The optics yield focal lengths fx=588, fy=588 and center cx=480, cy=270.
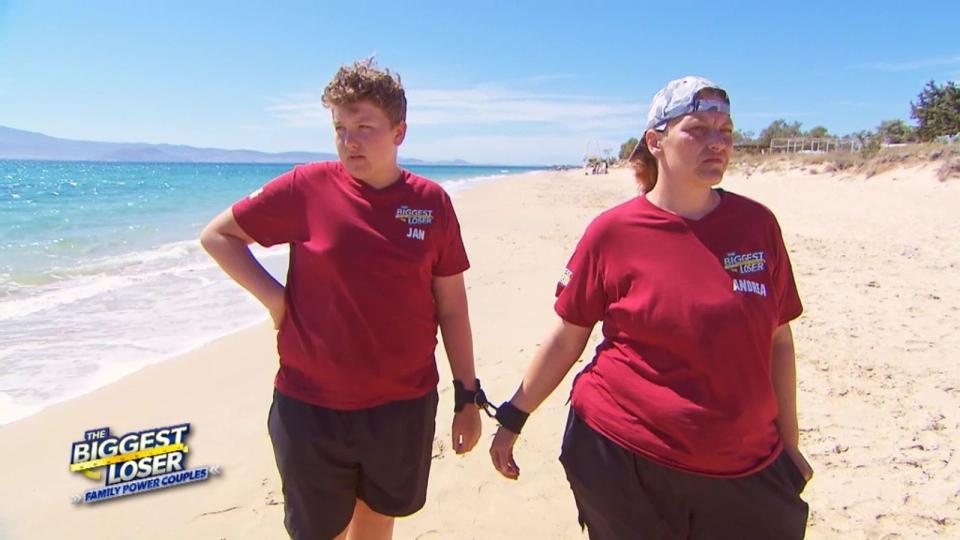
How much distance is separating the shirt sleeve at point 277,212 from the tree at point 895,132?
3802 cm

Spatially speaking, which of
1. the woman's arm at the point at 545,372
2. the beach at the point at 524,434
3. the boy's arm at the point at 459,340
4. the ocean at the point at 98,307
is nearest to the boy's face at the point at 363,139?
the boy's arm at the point at 459,340

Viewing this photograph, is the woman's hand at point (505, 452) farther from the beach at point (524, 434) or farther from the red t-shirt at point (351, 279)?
the beach at point (524, 434)

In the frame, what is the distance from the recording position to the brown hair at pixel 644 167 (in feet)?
6.55

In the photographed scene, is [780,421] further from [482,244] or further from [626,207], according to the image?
[482,244]

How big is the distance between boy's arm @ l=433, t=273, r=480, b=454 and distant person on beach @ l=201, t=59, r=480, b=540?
110 millimetres

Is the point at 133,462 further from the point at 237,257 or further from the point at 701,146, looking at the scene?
the point at 701,146

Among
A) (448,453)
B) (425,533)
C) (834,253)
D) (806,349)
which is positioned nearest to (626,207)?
(425,533)

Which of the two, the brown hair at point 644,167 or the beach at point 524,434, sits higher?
the brown hair at point 644,167

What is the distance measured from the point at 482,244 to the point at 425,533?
9.34 metres

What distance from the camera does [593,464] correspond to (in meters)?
1.74

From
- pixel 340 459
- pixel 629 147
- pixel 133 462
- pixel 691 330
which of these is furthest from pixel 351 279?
pixel 629 147

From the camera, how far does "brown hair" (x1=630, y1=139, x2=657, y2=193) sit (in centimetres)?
200

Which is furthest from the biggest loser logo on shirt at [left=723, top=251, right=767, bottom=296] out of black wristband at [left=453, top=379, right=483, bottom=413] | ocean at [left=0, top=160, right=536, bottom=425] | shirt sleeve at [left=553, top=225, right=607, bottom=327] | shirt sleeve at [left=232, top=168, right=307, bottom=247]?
ocean at [left=0, top=160, right=536, bottom=425]

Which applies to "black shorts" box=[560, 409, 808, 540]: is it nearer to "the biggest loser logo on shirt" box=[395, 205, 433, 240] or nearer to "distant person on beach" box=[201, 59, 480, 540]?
"distant person on beach" box=[201, 59, 480, 540]
